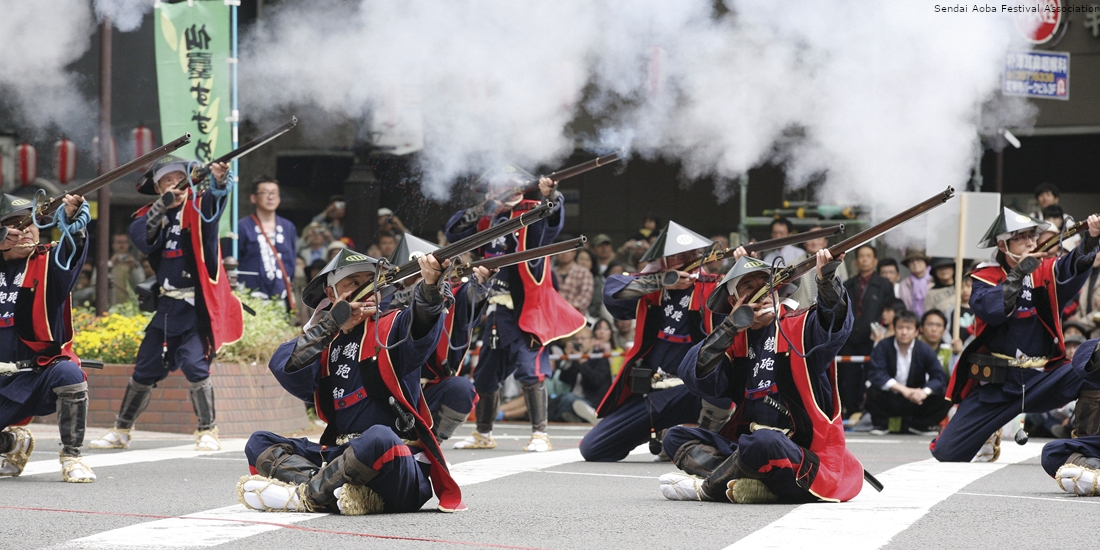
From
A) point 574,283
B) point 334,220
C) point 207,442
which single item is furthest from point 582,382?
point 207,442

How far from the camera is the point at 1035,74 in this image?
14.3 m

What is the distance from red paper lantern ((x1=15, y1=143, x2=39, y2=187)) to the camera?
62.3 ft

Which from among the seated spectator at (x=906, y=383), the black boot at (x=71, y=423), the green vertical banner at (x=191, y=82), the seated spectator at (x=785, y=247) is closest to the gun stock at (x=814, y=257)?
the black boot at (x=71, y=423)

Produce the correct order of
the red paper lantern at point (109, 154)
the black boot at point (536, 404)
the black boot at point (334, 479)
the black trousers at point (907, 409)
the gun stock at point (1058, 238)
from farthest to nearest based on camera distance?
the red paper lantern at point (109, 154)
the black trousers at point (907, 409)
the black boot at point (536, 404)
the gun stock at point (1058, 238)
the black boot at point (334, 479)

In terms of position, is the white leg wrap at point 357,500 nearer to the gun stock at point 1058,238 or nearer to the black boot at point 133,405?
the black boot at point 133,405

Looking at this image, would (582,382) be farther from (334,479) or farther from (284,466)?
(334,479)

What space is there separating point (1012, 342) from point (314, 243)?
27.8 ft

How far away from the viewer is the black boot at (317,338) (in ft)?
22.4

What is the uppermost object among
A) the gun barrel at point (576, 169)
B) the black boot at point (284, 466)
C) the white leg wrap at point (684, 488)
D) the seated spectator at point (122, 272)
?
the gun barrel at point (576, 169)

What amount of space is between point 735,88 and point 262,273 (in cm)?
488

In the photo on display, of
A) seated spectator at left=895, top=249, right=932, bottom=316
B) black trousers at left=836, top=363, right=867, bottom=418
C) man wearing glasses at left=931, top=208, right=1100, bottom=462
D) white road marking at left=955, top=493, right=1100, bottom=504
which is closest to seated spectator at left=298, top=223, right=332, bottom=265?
black trousers at left=836, top=363, right=867, bottom=418

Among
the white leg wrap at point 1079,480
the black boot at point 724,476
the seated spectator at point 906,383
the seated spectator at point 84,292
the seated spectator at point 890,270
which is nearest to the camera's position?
the black boot at point 724,476

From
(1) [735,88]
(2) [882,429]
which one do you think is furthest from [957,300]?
(1) [735,88]

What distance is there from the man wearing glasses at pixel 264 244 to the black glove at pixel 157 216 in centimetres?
274
